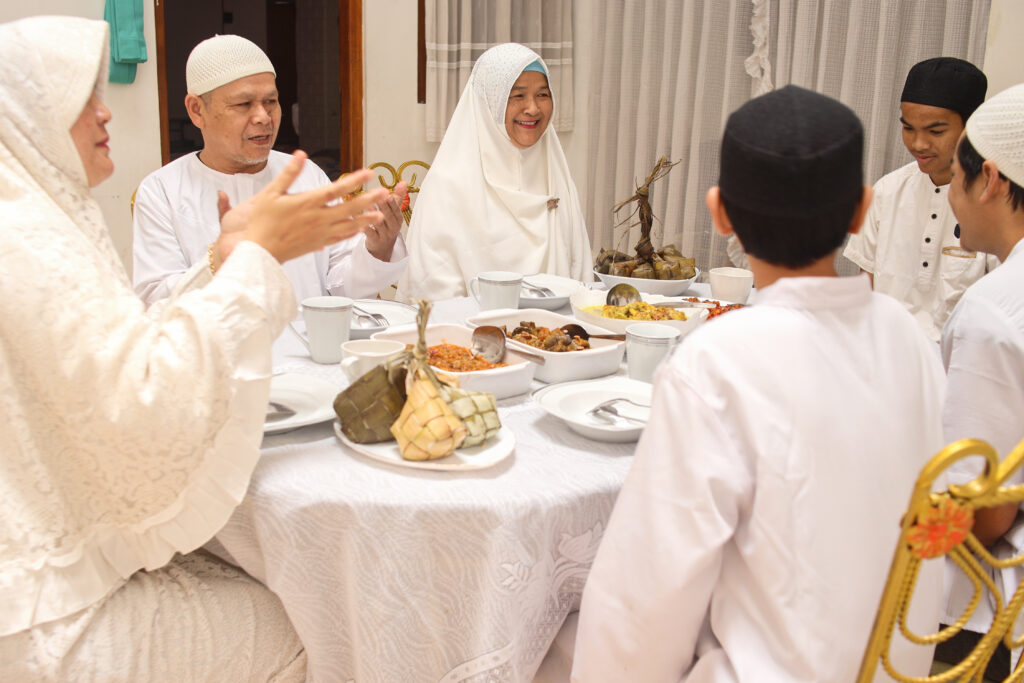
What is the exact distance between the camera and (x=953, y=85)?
9.73ft

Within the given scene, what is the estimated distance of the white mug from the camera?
70.7 inches

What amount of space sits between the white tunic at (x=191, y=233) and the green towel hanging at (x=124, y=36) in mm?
1584

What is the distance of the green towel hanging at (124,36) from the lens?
3988 millimetres

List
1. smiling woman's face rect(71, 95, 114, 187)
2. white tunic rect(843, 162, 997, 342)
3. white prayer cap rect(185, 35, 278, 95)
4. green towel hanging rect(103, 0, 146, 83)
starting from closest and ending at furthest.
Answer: smiling woman's face rect(71, 95, 114, 187) → white prayer cap rect(185, 35, 278, 95) → white tunic rect(843, 162, 997, 342) → green towel hanging rect(103, 0, 146, 83)

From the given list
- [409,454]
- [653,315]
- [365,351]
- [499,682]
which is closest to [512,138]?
[653,315]

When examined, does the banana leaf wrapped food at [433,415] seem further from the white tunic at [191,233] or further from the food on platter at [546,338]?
the white tunic at [191,233]

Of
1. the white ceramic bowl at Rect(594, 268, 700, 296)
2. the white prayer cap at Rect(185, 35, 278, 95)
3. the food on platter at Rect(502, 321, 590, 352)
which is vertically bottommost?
the white ceramic bowl at Rect(594, 268, 700, 296)

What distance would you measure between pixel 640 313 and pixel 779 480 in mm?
1022

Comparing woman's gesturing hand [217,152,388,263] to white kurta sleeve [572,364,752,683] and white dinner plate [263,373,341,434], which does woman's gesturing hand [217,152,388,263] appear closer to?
white dinner plate [263,373,341,434]

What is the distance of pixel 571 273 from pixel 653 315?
1327 mm

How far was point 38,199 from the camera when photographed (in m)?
1.28

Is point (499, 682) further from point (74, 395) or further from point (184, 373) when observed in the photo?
point (74, 395)

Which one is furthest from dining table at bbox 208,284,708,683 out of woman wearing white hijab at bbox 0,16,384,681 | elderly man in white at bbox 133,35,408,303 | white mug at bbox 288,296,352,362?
elderly man in white at bbox 133,35,408,303

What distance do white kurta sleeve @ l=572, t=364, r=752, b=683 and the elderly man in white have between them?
65.1 inches
